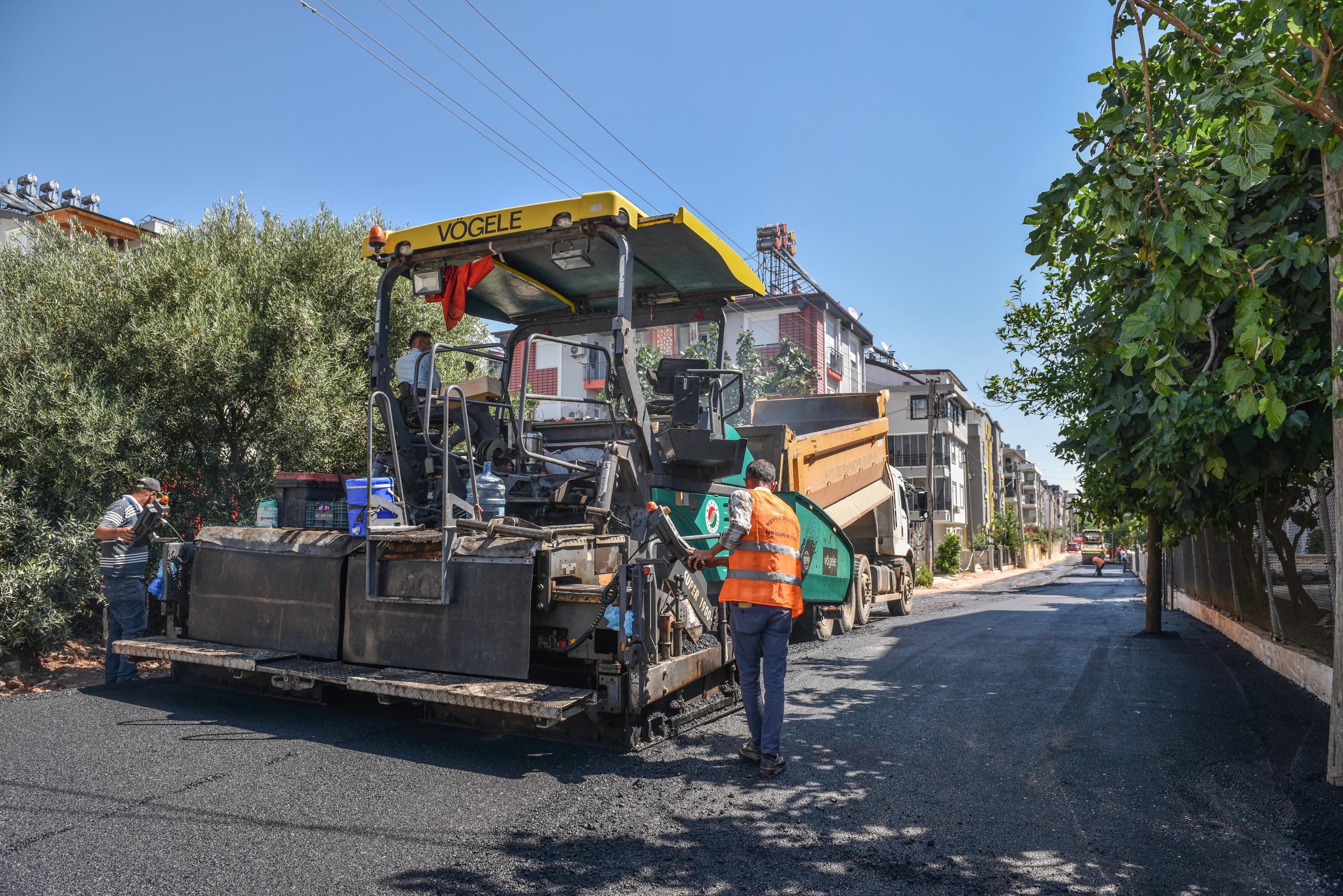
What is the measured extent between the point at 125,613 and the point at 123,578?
0.31 metres

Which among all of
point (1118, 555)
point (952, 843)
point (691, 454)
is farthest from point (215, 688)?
point (1118, 555)

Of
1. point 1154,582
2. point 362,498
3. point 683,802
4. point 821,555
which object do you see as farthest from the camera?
point 1154,582

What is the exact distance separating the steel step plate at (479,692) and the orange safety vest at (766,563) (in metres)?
1.04

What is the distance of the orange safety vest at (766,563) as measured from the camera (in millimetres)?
4520

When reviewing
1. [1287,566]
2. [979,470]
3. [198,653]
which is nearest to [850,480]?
[1287,566]

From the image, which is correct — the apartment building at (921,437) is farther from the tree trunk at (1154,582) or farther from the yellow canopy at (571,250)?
the yellow canopy at (571,250)

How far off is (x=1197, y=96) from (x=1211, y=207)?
0.47 meters

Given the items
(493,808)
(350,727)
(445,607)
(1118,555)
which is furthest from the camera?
(1118,555)

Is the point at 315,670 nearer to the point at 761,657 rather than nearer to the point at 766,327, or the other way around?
the point at 761,657

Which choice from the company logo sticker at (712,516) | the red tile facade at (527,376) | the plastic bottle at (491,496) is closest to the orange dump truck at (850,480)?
the company logo sticker at (712,516)

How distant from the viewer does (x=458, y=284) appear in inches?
221

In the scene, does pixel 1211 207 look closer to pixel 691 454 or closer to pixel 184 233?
pixel 691 454

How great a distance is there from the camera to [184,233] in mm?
9555

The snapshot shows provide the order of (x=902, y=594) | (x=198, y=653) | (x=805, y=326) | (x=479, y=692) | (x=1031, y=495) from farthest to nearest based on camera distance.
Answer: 1. (x=1031, y=495)
2. (x=805, y=326)
3. (x=902, y=594)
4. (x=198, y=653)
5. (x=479, y=692)
